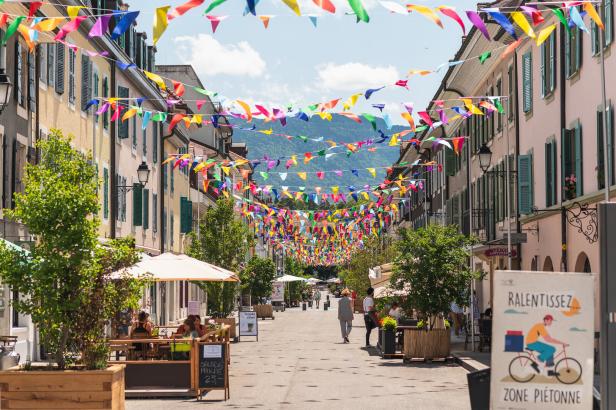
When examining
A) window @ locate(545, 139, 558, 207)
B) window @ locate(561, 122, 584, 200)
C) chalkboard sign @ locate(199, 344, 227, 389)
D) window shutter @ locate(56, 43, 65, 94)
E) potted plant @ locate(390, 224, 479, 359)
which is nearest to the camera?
chalkboard sign @ locate(199, 344, 227, 389)

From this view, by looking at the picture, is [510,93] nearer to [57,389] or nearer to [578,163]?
[578,163]

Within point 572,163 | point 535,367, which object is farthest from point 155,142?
point 535,367

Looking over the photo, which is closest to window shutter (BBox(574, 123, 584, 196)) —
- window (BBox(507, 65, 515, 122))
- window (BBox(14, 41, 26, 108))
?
window (BBox(507, 65, 515, 122))

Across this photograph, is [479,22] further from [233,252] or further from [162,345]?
[233,252]

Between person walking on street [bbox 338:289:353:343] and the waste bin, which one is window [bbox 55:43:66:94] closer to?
person walking on street [bbox 338:289:353:343]

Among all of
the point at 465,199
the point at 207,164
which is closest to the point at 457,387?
the point at 207,164

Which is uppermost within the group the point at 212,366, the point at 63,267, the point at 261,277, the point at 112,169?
the point at 112,169

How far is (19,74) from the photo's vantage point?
2694cm

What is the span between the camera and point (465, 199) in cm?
4903

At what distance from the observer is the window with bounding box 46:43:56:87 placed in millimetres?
29777

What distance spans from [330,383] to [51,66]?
12.9 meters

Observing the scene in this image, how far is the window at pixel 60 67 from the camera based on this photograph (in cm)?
3077

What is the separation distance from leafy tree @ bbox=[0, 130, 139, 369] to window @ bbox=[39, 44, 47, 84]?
14290 mm

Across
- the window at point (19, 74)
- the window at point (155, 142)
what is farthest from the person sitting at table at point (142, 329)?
the window at point (155, 142)
